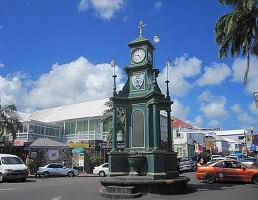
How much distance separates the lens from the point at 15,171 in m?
20.5

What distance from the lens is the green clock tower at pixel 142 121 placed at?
45.0 ft

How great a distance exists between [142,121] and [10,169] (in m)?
10.9

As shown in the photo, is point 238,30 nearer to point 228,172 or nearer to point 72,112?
point 228,172

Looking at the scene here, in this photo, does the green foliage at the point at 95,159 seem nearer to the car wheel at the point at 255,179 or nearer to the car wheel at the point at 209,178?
the car wheel at the point at 209,178

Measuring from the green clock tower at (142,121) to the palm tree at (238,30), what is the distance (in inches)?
390

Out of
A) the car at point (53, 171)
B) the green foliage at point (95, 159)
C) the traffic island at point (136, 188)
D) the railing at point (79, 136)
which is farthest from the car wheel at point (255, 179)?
the railing at point (79, 136)

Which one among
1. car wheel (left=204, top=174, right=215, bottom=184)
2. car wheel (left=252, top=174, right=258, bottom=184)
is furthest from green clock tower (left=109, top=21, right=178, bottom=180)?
car wheel (left=252, top=174, right=258, bottom=184)

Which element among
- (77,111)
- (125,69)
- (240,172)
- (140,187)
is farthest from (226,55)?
(77,111)

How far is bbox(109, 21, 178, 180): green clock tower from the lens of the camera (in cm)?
1371

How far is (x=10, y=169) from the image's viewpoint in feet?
66.6

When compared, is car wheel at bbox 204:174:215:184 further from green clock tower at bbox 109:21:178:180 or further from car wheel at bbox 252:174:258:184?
green clock tower at bbox 109:21:178:180

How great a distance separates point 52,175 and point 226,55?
19062 mm

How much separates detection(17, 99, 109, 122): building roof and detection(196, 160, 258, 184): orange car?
2310 centimetres

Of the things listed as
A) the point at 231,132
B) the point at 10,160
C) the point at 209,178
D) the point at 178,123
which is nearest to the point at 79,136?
the point at 10,160
